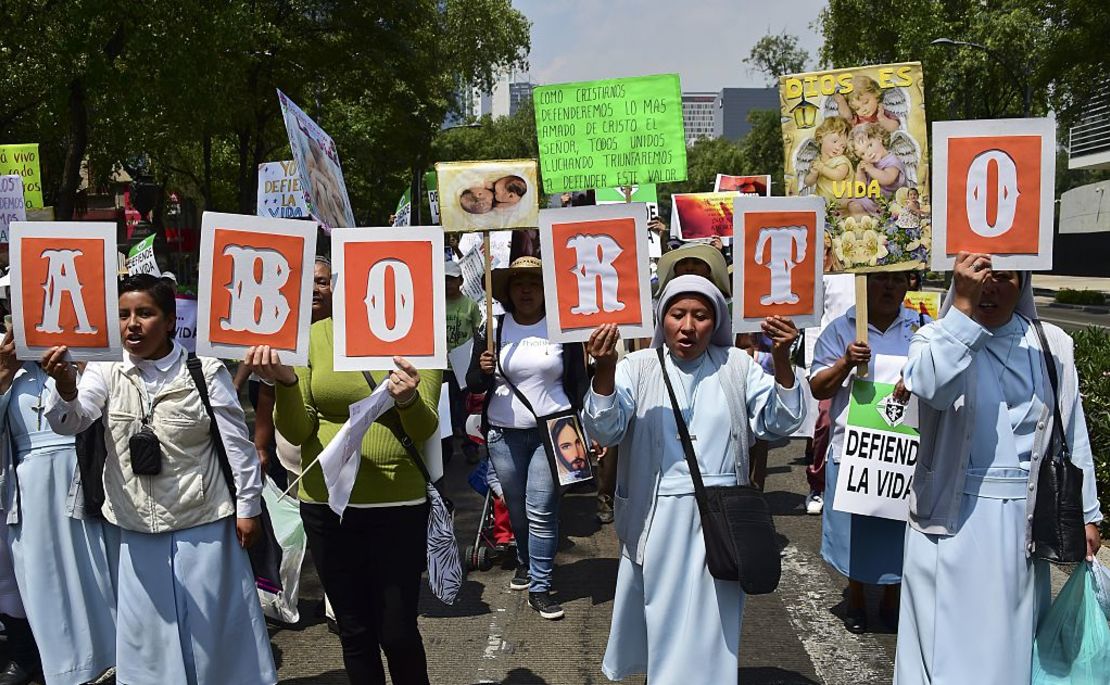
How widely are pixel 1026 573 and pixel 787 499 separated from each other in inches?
176

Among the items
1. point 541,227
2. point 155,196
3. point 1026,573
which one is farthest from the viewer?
point 155,196

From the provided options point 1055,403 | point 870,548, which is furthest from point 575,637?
point 1055,403

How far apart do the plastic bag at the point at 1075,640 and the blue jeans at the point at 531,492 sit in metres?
2.58

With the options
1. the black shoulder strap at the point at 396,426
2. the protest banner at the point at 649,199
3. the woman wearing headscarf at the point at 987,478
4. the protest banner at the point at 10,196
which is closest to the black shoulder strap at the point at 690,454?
the woman wearing headscarf at the point at 987,478

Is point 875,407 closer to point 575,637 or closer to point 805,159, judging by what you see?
point 805,159

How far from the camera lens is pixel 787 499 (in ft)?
25.1

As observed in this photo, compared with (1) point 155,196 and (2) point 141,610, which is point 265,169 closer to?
(2) point 141,610

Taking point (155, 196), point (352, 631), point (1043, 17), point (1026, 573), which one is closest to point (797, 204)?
point (1026, 573)

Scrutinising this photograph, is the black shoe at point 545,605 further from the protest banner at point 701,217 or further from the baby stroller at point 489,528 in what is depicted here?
the protest banner at point 701,217

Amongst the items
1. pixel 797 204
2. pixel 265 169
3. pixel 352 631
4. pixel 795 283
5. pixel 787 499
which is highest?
pixel 265 169

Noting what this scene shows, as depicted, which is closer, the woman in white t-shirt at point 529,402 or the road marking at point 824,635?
the road marking at point 824,635

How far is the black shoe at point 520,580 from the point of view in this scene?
5.65m

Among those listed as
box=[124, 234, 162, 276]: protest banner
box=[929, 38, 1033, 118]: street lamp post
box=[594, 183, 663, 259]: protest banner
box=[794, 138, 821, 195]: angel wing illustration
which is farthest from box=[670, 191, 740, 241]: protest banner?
box=[929, 38, 1033, 118]: street lamp post

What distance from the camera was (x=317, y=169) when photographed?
532 cm
